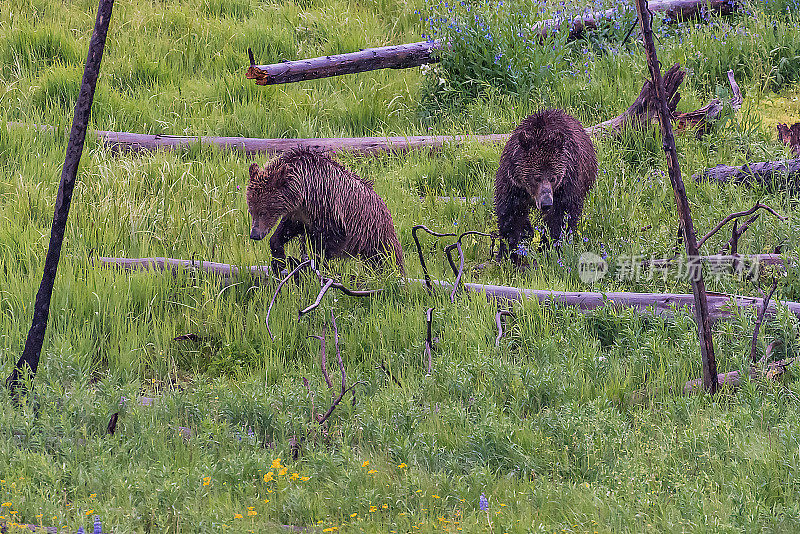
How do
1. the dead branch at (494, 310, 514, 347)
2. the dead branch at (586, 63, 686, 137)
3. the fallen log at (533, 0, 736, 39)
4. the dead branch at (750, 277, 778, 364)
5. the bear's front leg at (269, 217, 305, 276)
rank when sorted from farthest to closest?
the fallen log at (533, 0, 736, 39) → the dead branch at (586, 63, 686, 137) → the bear's front leg at (269, 217, 305, 276) → the dead branch at (494, 310, 514, 347) → the dead branch at (750, 277, 778, 364)

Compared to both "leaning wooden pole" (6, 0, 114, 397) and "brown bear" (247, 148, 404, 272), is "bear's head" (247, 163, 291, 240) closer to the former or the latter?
"brown bear" (247, 148, 404, 272)

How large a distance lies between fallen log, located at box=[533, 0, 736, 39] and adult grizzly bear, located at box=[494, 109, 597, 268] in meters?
3.78

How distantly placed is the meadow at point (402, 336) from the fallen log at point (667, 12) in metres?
0.36

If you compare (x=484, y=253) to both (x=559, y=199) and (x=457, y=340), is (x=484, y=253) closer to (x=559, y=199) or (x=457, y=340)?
(x=559, y=199)

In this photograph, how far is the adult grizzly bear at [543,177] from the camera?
5766 mm

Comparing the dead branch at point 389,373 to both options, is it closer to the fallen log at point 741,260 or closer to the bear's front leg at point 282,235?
the bear's front leg at point 282,235

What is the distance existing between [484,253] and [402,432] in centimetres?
261

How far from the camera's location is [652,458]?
382 cm

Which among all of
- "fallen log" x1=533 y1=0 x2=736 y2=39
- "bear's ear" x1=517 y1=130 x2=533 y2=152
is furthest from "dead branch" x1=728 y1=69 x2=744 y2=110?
"bear's ear" x1=517 y1=130 x2=533 y2=152

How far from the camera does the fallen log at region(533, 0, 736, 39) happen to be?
9.74 meters

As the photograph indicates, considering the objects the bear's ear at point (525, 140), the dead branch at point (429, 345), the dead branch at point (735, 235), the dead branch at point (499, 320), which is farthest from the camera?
the bear's ear at point (525, 140)

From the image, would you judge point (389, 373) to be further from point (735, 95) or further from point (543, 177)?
point (735, 95)

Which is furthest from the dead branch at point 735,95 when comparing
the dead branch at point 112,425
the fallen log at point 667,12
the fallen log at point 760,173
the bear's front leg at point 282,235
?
the dead branch at point 112,425

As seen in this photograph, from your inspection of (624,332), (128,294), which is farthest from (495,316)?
(128,294)
